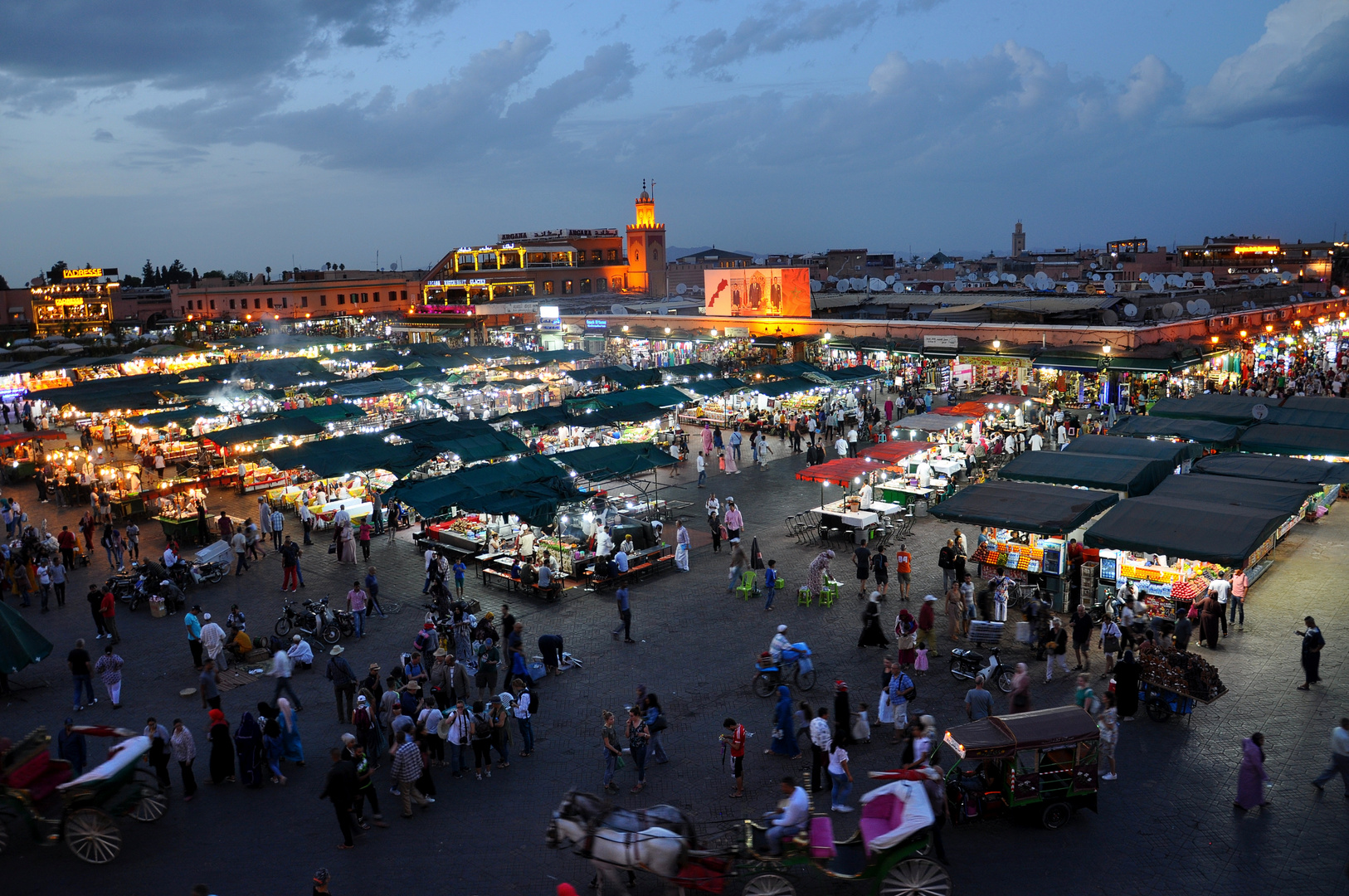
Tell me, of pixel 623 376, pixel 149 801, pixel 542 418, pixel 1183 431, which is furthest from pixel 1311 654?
pixel 623 376

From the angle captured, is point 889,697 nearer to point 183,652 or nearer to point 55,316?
point 183,652

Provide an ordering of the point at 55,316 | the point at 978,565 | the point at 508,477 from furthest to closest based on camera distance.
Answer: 1. the point at 55,316
2. the point at 508,477
3. the point at 978,565

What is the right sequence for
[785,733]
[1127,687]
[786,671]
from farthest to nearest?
[786,671] < [1127,687] < [785,733]

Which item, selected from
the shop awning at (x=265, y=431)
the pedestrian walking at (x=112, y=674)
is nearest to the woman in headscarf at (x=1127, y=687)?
the pedestrian walking at (x=112, y=674)

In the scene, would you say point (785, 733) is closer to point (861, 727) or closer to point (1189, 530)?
point (861, 727)

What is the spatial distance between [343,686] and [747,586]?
7.21 meters

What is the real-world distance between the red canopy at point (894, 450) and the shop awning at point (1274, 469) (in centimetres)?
608

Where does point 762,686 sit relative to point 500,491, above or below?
below

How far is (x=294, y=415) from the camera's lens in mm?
26312

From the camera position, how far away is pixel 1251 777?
9.12 metres

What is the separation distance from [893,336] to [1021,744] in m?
31.9

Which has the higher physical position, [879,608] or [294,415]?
[294,415]

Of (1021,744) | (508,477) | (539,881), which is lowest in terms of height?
(539,881)

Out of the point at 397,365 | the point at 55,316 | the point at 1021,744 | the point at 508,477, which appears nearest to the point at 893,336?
the point at 397,365
